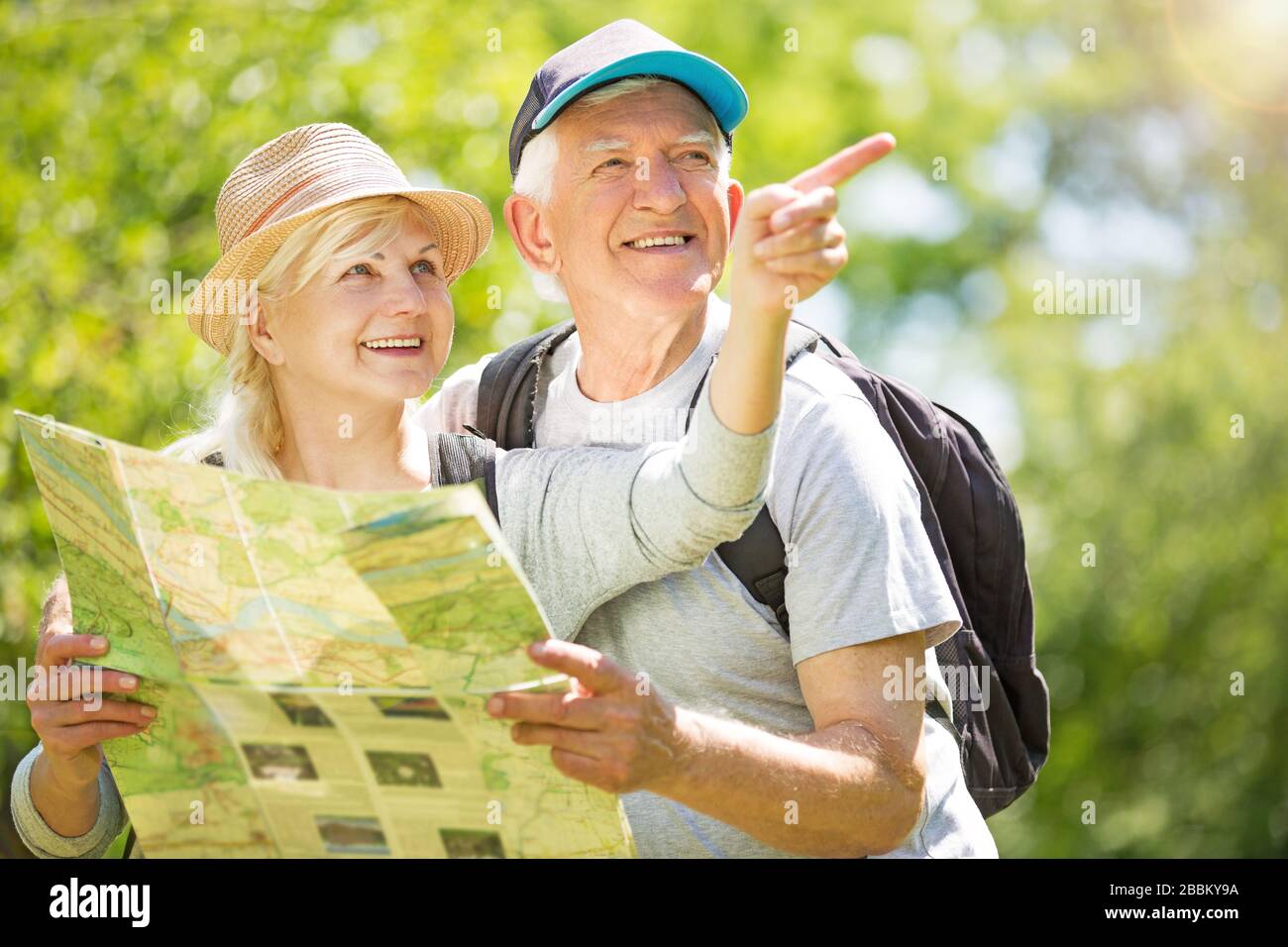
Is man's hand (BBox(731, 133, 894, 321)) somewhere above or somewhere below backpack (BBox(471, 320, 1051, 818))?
above

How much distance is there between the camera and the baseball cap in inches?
106

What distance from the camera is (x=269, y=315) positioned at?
2.80 meters

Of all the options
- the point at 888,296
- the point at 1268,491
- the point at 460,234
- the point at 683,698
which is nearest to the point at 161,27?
the point at 460,234

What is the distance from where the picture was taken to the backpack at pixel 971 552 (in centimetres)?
268

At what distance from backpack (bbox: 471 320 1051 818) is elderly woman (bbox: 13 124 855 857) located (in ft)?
0.91

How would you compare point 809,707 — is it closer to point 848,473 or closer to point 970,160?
point 848,473

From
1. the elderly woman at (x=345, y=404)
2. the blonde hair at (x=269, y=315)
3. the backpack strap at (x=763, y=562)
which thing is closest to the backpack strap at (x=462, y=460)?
the elderly woman at (x=345, y=404)

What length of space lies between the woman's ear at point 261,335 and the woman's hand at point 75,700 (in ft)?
2.10

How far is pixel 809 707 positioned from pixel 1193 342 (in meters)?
10.5

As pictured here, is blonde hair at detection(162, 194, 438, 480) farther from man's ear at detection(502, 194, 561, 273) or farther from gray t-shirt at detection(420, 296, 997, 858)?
gray t-shirt at detection(420, 296, 997, 858)

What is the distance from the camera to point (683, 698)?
2.50 meters

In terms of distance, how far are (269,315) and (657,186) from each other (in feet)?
2.33

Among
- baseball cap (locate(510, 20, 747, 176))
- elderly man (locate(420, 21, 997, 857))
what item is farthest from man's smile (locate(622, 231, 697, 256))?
baseball cap (locate(510, 20, 747, 176))

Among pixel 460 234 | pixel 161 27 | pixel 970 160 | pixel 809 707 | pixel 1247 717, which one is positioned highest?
pixel 970 160
